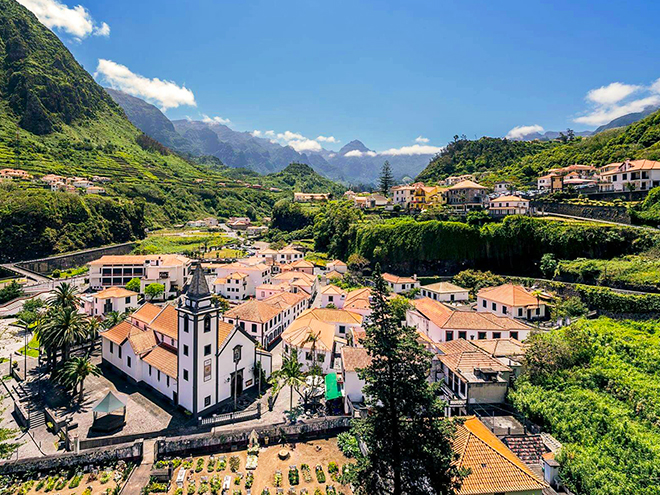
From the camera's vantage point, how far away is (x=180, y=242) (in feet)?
269

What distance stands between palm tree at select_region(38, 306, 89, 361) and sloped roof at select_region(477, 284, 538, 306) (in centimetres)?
3567

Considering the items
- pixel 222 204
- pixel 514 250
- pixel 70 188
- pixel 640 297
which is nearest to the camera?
pixel 640 297

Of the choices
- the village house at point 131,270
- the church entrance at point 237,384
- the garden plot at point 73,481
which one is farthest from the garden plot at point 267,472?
Answer: the village house at point 131,270

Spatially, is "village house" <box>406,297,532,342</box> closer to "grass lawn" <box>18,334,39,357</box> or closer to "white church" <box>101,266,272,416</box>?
"white church" <box>101,266,272,416</box>

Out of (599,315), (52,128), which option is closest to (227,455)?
(599,315)

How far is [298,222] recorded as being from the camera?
9606 centimetres

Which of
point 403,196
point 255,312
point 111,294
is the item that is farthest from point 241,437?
point 403,196

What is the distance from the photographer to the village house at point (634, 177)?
4169cm

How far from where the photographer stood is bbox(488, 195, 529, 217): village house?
49.1 metres

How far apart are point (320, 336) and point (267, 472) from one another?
12.4 m

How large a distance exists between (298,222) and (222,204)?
45.5 meters

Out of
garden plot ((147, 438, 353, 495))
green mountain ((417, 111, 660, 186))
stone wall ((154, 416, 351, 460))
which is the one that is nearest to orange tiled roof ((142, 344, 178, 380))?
stone wall ((154, 416, 351, 460))

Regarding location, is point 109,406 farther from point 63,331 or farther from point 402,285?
point 402,285

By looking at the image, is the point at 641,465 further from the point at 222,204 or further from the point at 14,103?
the point at 14,103
